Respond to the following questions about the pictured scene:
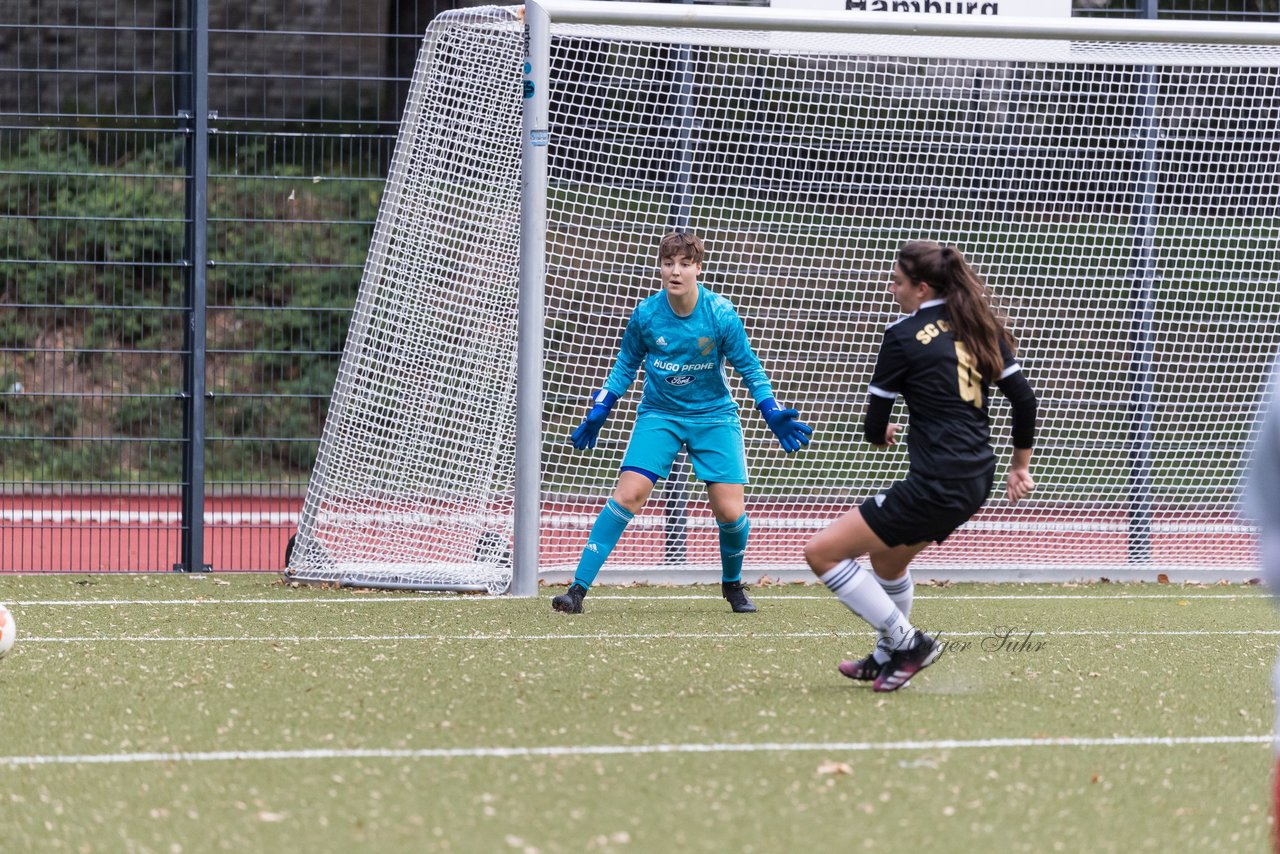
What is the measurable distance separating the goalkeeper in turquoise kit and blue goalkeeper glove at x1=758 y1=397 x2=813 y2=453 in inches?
0.6

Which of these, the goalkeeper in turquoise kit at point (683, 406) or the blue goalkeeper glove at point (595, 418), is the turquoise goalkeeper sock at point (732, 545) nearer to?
the goalkeeper in turquoise kit at point (683, 406)

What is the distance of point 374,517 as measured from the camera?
339 inches

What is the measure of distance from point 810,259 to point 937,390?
4.49 m

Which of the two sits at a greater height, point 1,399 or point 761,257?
point 761,257

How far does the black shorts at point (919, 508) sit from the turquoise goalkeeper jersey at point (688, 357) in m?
2.33

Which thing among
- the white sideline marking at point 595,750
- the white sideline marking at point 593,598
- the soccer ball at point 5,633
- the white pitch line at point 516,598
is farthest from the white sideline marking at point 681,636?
the white sideline marking at point 595,750

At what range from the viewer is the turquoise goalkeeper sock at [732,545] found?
7.72 m

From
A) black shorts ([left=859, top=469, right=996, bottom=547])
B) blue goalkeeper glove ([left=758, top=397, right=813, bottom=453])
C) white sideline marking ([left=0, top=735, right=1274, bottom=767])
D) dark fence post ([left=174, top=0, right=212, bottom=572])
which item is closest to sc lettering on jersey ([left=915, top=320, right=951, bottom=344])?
black shorts ([left=859, top=469, right=996, bottom=547])

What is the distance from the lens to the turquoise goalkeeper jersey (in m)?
7.55

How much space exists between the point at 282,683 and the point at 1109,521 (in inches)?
227

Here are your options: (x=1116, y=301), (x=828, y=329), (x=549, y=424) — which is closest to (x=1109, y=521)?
(x=1116, y=301)

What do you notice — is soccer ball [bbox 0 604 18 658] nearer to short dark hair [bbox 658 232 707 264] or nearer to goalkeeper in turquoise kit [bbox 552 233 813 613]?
goalkeeper in turquoise kit [bbox 552 233 813 613]

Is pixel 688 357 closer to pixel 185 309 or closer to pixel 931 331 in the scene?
pixel 931 331

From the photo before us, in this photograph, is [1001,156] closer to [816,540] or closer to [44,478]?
[816,540]
